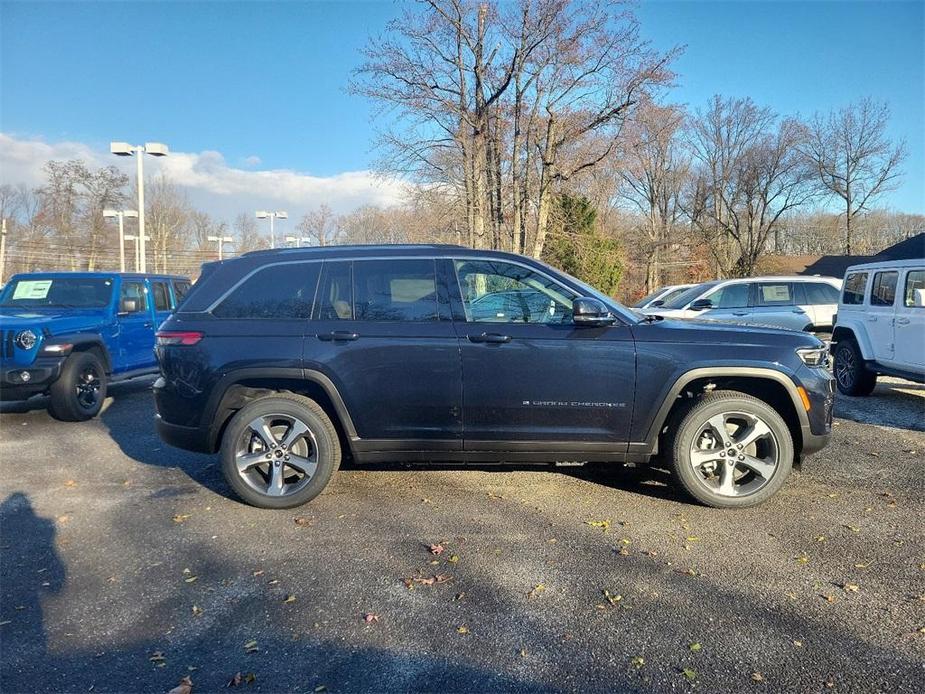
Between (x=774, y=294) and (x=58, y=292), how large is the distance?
12645 mm

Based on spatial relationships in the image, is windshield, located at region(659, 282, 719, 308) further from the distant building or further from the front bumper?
the distant building

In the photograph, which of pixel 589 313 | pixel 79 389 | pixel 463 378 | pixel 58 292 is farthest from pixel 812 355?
pixel 58 292

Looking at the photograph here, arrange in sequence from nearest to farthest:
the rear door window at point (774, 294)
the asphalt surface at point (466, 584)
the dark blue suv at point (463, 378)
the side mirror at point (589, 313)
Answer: the asphalt surface at point (466, 584), the side mirror at point (589, 313), the dark blue suv at point (463, 378), the rear door window at point (774, 294)

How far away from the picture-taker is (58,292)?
834 cm

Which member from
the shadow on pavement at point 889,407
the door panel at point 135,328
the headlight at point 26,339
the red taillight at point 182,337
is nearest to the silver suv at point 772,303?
the shadow on pavement at point 889,407

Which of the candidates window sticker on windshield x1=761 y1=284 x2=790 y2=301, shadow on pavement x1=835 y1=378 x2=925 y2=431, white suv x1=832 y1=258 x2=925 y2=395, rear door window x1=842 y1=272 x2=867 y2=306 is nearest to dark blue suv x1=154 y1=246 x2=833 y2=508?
shadow on pavement x1=835 y1=378 x2=925 y2=431

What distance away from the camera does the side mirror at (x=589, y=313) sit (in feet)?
13.2

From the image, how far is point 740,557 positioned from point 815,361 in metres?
1.65

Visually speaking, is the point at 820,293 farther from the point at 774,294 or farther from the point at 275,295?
the point at 275,295

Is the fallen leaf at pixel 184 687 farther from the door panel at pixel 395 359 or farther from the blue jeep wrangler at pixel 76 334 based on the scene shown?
the blue jeep wrangler at pixel 76 334

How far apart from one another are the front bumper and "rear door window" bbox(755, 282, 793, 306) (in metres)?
11.9

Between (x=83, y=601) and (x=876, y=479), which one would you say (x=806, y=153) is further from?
(x=83, y=601)

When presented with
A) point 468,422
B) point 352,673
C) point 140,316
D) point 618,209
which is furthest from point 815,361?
point 618,209

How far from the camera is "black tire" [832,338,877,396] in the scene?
8.23m
